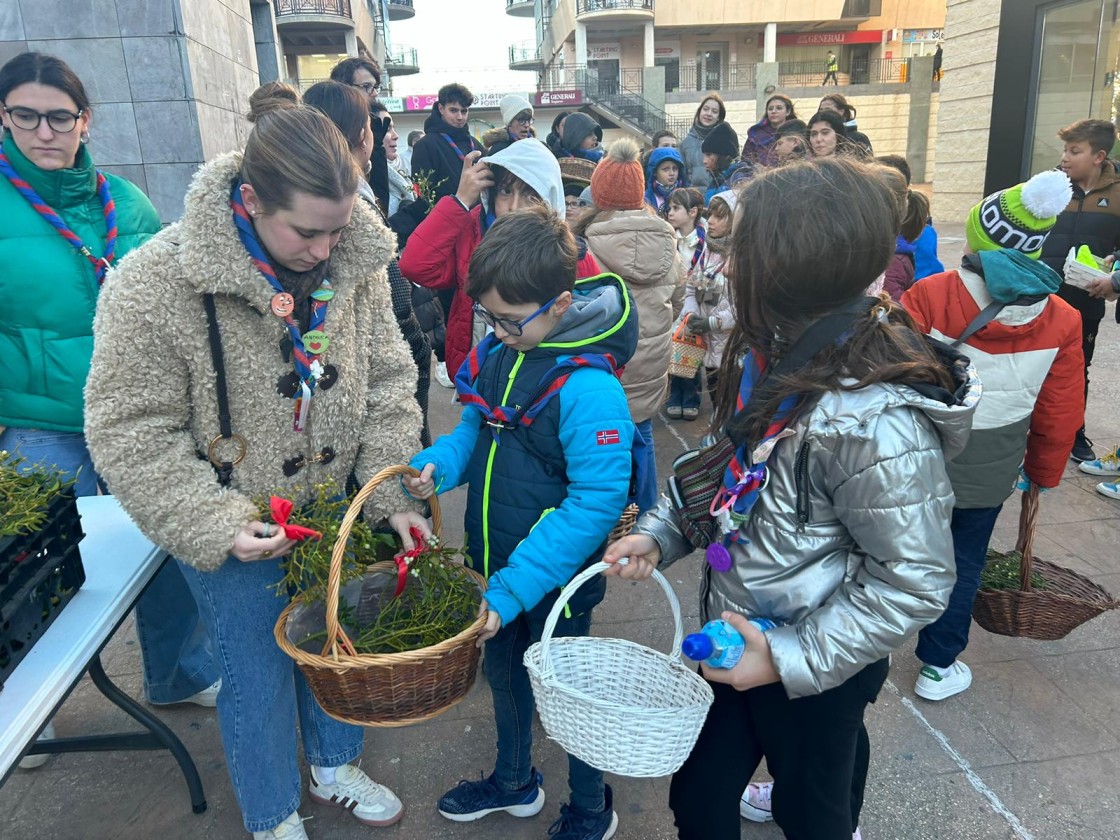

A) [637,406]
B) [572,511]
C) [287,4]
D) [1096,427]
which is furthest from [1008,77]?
[287,4]

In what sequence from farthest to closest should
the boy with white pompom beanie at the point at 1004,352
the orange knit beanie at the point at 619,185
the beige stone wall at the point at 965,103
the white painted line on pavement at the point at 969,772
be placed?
the beige stone wall at the point at 965,103 → the orange knit beanie at the point at 619,185 → the boy with white pompom beanie at the point at 1004,352 → the white painted line on pavement at the point at 969,772

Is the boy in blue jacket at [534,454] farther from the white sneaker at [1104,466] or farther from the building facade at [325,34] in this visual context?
the building facade at [325,34]

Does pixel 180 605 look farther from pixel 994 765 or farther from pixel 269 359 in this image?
pixel 994 765

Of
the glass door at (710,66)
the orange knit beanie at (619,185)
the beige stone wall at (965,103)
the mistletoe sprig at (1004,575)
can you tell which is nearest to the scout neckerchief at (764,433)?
the mistletoe sprig at (1004,575)

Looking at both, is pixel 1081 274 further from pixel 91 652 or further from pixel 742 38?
pixel 742 38

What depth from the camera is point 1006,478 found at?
9.03 ft

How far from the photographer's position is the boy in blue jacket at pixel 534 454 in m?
2.03

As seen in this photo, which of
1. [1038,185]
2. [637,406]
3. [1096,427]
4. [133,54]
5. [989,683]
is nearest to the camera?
[1038,185]

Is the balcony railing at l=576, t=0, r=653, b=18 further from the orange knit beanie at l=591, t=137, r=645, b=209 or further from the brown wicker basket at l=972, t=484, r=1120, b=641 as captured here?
the brown wicker basket at l=972, t=484, r=1120, b=641

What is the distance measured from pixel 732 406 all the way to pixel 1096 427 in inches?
198

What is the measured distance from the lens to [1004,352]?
269 centimetres

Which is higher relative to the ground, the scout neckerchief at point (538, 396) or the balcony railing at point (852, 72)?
the balcony railing at point (852, 72)

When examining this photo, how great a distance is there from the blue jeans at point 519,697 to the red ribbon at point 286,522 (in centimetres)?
67

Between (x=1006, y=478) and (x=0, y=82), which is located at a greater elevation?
(x=0, y=82)
